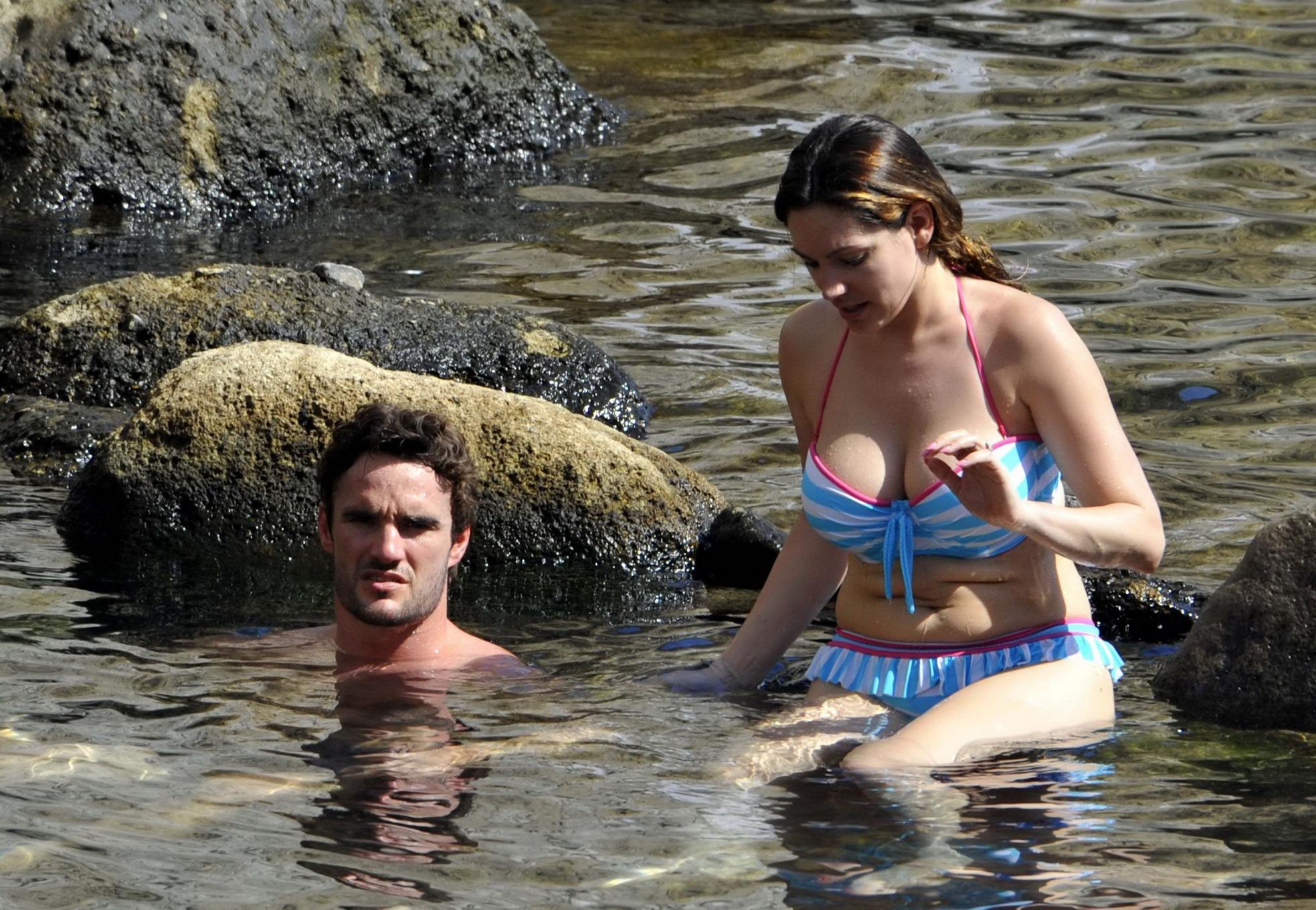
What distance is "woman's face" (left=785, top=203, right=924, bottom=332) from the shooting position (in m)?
4.52

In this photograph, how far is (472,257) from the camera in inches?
447

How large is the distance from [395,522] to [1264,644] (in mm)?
2638

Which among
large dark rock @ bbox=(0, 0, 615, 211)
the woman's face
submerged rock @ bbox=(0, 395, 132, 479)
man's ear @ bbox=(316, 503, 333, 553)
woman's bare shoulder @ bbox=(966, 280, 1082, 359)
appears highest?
large dark rock @ bbox=(0, 0, 615, 211)

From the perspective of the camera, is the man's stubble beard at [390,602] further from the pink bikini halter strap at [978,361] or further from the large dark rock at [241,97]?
the large dark rock at [241,97]

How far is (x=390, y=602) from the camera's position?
552 centimetres

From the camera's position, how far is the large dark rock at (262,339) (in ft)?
27.2

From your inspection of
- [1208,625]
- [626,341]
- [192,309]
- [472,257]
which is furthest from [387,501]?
[472,257]

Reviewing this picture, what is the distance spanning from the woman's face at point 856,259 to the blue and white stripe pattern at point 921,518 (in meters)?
0.46

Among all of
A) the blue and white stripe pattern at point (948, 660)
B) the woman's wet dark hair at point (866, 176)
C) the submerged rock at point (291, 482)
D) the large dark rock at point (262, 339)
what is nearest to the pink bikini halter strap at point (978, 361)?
the woman's wet dark hair at point (866, 176)

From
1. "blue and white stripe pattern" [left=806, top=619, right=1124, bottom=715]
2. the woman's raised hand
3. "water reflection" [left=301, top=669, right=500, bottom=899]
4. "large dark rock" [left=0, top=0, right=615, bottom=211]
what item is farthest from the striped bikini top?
"large dark rock" [left=0, top=0, right=615, bottom=211]

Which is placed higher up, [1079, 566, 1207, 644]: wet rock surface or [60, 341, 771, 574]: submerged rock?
[60, 341, 771, 574]: submerged rock

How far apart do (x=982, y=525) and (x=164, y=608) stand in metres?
3.16

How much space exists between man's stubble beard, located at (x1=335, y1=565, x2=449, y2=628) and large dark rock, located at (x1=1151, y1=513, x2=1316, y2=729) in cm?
231

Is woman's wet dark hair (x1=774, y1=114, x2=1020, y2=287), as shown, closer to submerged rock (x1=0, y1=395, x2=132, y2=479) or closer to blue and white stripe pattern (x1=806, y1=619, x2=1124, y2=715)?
blue and white stripe pattern (x1=806, y1=619, x2=1124, y2=715)
